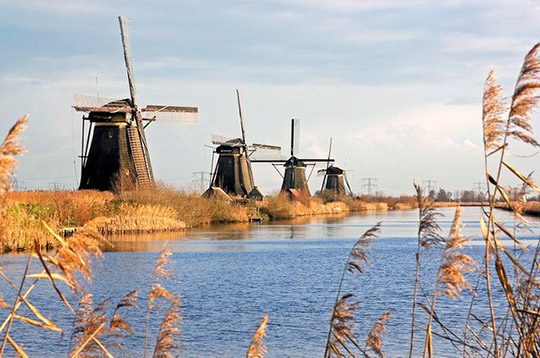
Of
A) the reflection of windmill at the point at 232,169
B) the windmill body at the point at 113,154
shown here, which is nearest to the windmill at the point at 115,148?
the windmill body at the point at 113,154

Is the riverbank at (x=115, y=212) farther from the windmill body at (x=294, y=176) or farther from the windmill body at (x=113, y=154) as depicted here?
the windmill body at (x=294, y=176)

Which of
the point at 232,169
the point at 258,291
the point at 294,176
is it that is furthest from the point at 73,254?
the point at 294,176

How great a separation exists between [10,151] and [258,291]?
12.3 metres

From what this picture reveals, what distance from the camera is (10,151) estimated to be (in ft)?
8.77

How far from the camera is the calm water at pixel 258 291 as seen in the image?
972 cm

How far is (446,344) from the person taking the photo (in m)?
9.56

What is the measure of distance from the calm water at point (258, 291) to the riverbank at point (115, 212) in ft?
5.61

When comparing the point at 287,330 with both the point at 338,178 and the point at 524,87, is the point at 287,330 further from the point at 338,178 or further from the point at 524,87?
the point at 338,178

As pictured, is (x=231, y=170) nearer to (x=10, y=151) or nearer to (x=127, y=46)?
(x=127, y=46)

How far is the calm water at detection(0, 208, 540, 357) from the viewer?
9.72 meters

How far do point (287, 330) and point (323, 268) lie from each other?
8596 mm

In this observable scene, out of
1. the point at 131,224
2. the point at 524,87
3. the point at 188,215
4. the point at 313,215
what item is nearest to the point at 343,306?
the point at 524,87

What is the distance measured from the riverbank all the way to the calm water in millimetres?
1709

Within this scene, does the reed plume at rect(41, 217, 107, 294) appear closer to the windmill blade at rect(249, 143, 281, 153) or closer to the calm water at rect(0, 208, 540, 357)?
the calm water at rect(0, 208, 540, 357)
